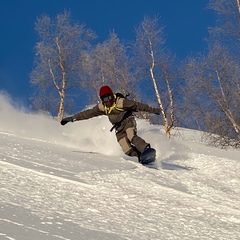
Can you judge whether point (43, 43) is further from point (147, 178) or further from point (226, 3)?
point (147, 178)

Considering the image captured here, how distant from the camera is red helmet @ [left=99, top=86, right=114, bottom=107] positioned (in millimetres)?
7488

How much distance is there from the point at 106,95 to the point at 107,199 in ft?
11.7

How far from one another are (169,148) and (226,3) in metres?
9.97

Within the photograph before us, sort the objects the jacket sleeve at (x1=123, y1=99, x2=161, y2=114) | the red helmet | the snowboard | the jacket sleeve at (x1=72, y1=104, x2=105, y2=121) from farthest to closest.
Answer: the jacket sleeve at (x1=72, y1=104, x2=105, y2=121)
the jacket sleeve at (x1=123, y1=99, x2=161, y2=114)
the red helmet
the snowboard

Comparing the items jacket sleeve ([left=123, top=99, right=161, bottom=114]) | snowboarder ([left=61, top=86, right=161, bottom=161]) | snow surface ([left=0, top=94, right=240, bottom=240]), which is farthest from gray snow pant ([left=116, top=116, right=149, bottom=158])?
snow surface ([left=0, top=94, right=240, bottom=240])

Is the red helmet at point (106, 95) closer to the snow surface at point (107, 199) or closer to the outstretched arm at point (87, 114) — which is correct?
the outstretched arm at point (87, 114)

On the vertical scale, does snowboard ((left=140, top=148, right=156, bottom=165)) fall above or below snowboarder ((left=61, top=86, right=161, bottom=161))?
below

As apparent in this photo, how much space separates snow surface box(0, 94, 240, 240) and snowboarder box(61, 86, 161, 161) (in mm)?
811

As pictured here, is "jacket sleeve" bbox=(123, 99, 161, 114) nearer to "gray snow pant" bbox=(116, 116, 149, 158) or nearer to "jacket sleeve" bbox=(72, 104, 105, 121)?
"gray snow pant" bbox=(116, 116, 149, 158)

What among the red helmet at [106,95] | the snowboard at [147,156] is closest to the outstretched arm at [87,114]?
the red helmet at [106,95]

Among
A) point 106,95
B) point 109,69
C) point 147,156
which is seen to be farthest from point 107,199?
point 109,69

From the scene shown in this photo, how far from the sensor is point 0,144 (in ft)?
22.5

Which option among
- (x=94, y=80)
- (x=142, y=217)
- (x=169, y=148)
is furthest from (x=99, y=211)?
(x=94, y=80)

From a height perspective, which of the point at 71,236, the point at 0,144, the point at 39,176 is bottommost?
the point at 71,236
